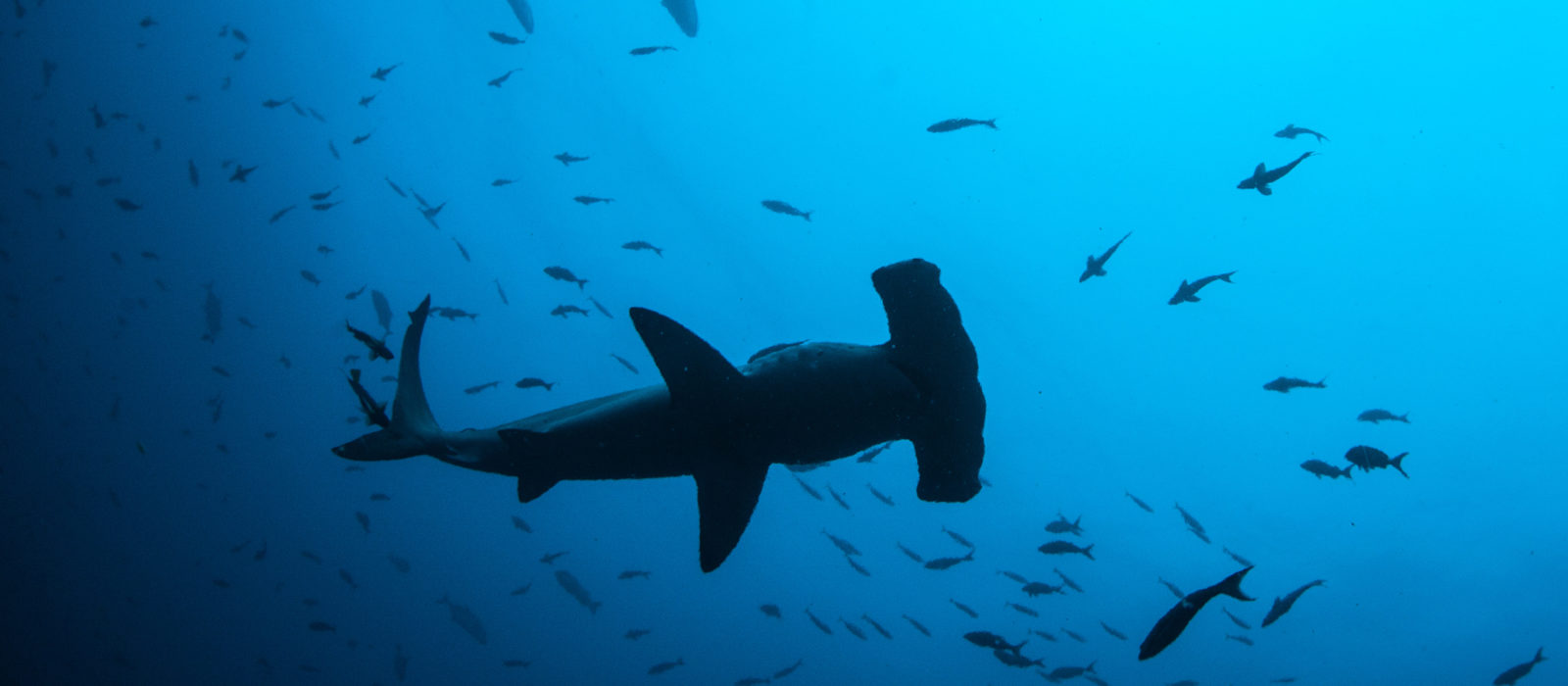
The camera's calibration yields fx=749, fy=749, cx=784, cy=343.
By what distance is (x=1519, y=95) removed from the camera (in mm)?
22141

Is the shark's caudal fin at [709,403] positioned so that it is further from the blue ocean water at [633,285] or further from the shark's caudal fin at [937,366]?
the blue ocean water at [633,285]

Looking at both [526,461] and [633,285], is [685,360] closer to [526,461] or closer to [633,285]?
[526,461]

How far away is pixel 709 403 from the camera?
2992 millimetres

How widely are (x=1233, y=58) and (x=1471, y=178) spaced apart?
30.2ft

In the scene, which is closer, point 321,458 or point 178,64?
point 178,64

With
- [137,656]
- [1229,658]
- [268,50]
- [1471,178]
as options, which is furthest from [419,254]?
[1229,658]

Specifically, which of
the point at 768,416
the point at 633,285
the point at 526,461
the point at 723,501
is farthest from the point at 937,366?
the point at 633,285

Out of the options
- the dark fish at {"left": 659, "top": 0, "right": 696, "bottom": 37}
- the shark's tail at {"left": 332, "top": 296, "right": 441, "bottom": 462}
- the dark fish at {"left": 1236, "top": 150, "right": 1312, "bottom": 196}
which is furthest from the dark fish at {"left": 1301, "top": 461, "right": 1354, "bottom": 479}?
the dark fish at {"left": 659, "top": 0, "right": 696, "bottom": 37}

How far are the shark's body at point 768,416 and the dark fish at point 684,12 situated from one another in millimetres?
13243

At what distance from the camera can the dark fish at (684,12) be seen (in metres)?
14.6

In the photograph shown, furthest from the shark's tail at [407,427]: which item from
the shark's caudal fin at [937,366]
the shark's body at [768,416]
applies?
the shark's caudal fin at [937,366]

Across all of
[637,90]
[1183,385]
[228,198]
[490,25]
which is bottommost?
[1183,385]

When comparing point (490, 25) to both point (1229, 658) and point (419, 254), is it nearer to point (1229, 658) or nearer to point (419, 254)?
point (419, 254)

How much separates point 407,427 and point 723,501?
1.69m
